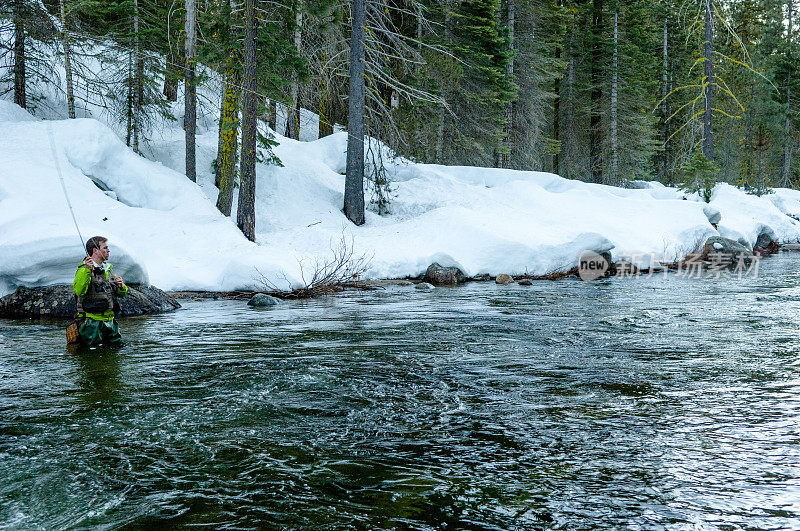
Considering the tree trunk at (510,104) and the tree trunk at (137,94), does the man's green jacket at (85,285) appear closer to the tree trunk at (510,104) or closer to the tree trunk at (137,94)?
the tree trunk at (137,94)

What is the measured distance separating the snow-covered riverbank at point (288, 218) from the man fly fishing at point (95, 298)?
9.89 feet

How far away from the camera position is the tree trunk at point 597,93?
3291 cm

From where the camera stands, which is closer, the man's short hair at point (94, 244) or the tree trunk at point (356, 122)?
the man's short hair at point (94, 244)

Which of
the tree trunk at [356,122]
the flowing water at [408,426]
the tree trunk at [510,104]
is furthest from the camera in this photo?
the tree trunk at [510,104]

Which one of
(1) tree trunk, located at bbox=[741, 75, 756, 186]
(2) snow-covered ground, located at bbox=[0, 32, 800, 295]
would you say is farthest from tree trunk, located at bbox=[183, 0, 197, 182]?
(1) tree trunk, located at bbox=[741, 75, 756, 186]

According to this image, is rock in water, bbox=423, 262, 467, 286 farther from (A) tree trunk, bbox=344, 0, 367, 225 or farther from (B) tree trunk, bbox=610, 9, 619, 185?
(B) tree trunk, bbox=610, 9, 619, 185

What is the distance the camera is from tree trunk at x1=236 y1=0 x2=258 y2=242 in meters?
15.9

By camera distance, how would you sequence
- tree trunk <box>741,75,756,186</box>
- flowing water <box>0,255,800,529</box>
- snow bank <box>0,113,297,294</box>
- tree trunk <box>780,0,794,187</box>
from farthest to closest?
tree trunk <box>741,75,756,186</box> < tree trunk <box>780,0,794,187</box> < snow bank <box>0,113,297,294</box> < flowing water <box>0,255,800,529</box>

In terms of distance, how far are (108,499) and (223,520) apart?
0.79 metres

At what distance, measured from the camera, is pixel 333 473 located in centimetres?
420

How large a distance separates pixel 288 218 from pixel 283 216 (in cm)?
21

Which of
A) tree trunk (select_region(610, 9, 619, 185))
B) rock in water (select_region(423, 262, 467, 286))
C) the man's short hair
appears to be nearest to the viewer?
the man's short hair

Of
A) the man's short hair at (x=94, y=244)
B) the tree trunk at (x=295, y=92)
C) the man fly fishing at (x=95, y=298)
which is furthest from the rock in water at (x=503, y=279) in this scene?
the man's short hair at (x=94, y=244)

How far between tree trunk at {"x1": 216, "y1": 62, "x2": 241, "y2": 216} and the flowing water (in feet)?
28.9
